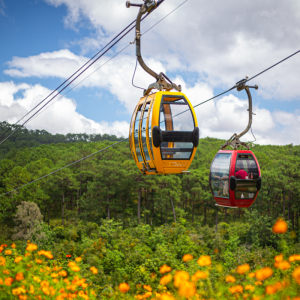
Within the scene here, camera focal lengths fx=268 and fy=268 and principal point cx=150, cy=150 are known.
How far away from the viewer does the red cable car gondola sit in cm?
472

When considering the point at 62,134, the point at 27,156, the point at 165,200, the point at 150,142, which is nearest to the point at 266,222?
the point at 165,200

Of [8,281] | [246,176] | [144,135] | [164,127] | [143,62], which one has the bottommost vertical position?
[8,281]

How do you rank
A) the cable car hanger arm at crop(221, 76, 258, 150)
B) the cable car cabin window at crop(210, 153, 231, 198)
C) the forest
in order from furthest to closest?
A: 1. the forest
2. the cable car cabin window at crop(210, 153, 231, 198)
3. the cable car hanger arm at crop(221, 76, 258, 150)

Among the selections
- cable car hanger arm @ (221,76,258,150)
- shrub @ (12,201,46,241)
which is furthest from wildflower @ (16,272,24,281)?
shrub @ (12,201,46,241)

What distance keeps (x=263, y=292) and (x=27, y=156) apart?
137ft

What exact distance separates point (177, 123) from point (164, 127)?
23cm

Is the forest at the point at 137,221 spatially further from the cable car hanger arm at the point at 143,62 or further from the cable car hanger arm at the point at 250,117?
the cable car hanger arm at the point at 143,62

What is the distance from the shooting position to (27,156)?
39188 millimetres

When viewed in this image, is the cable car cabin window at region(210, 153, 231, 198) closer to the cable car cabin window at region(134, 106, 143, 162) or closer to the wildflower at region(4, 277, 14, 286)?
the cable car cabin window at region(134, 106, 143, 162)

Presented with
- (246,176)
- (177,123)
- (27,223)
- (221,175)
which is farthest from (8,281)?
(27,223)

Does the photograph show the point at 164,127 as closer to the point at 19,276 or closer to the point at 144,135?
the point at 144,135

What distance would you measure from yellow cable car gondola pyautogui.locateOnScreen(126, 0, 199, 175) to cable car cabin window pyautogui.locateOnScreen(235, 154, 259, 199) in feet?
3.52

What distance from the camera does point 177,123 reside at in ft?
13.7

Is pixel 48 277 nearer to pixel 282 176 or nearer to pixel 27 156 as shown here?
pixel 282 176
